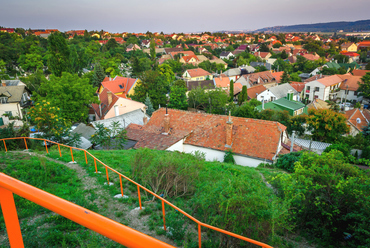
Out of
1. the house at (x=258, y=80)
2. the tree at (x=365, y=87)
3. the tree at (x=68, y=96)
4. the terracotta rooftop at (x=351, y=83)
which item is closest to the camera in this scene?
the tree at (x=68, y=96)

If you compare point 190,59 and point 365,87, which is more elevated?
point 190,59

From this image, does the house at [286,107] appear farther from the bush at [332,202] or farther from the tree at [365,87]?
the bush at [332,202]

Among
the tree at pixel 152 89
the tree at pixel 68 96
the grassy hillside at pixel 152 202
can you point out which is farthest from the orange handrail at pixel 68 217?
the tree at pixel 152 89

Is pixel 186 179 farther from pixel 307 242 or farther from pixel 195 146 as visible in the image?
→ pixel 195 146

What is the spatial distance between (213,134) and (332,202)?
14187 millimetres

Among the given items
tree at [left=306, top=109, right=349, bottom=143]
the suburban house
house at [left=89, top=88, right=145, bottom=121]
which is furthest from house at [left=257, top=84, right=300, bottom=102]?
house at [left=89, top=88, right=145, bottom=121]

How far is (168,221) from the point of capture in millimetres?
6488

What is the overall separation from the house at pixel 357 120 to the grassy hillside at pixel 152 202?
31.5 meters

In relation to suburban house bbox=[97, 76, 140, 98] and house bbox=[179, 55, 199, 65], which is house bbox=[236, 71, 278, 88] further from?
house bbox=[179, 55, 199, 65]

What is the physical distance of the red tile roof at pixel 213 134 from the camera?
19219 millimetres

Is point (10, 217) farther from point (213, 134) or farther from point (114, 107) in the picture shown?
point (114, 107)

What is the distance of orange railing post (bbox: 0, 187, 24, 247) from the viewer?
1.43 m

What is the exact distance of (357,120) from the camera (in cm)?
3238

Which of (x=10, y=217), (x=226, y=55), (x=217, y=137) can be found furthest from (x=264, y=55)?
(x=10, y=217)
